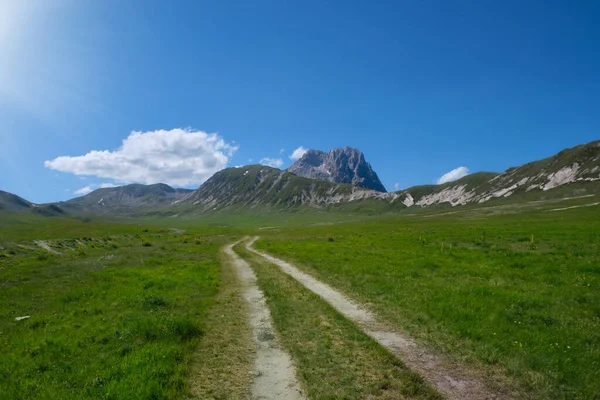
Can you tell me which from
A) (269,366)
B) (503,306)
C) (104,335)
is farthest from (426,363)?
(104,335)

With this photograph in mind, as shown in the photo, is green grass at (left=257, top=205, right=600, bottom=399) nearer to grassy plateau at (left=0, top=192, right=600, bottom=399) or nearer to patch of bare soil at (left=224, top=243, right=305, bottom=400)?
grassy plateau at (left=0, top=192, right=600, bottom=399)

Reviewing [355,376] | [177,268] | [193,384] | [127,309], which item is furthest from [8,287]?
[355,376]

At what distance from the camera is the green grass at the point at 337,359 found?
8594 millimetres

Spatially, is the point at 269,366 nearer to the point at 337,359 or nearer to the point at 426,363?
the point at 337,359

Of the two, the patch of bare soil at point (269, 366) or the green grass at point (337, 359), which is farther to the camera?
the patch of bare soil at point (269, 366)

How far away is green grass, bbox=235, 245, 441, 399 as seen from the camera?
8594 mm

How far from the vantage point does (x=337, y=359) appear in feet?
34.7

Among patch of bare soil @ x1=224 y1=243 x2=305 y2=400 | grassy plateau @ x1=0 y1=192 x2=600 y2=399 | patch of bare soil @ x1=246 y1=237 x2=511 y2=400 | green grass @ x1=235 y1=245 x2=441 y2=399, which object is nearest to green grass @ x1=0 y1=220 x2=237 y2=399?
grassy plateau @ x1=0 y1=192 x2=600 y2=399

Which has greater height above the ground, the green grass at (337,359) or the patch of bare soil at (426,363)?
the green grass at (337,359)

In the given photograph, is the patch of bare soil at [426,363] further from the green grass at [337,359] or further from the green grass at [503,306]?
the green grass at [503,306]

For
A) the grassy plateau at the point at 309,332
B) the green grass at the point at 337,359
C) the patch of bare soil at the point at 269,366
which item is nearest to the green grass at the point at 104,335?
the grassy plateau at the point at 309,332

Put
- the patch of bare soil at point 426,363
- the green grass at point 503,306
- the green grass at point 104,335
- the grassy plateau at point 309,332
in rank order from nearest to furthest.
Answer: the patch of bare soil at point 426,363 → the grassy plateau at point 309,332 → the green grass at point 104,335 → the green grass at point 503,306

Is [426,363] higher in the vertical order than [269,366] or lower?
lower

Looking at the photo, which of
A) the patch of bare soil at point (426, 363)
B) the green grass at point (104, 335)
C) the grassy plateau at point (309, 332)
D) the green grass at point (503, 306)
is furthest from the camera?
the green grass at point (503, 306)
